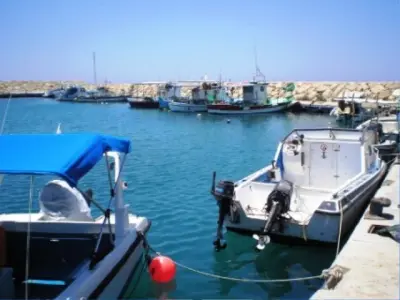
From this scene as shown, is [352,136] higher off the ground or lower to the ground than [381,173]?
higher

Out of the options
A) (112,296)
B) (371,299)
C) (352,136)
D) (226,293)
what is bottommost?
(226,293)

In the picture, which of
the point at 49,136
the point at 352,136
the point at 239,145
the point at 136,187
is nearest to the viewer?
the point at 49,136

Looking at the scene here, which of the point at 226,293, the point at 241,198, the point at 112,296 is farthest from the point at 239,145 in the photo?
the point at 112,296

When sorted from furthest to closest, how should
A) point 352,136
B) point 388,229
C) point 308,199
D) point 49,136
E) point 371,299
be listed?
point 352,136 → point 308,199 → point 388,229 → point 49,136 → point 371,299

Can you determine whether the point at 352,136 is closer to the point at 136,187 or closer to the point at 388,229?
the point at 388,229

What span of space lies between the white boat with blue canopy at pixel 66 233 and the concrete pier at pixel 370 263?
3091 millimetres

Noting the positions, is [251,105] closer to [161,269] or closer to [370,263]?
[161,269]

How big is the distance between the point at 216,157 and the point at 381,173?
12849mm

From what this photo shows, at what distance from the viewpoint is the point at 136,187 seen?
659 inches

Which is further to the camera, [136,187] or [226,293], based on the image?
[136,187]

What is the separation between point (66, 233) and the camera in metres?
7.36

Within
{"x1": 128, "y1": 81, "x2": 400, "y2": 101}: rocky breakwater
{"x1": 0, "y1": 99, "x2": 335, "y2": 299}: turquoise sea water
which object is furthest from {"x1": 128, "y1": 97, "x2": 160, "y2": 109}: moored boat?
{"x1": 0, "y1": 99, "x2": 335, "y2": 299}: turquoise sea water

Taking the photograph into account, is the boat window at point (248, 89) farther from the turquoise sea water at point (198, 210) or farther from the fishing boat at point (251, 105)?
the turquoise sea water at point (198, 210)

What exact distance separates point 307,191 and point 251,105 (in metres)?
39.7
